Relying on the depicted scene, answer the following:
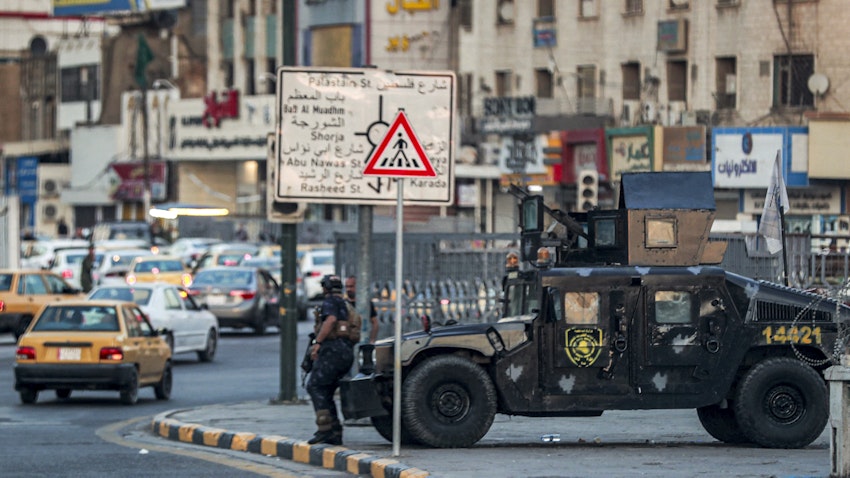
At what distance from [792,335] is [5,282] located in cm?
2148

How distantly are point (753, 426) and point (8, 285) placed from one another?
21348mm

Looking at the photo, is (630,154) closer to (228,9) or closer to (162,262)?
(162,262)

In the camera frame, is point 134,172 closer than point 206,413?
No

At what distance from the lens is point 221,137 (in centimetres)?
8462

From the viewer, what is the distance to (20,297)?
112ft


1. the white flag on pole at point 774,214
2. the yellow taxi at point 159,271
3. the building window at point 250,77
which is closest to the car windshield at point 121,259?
the yellow taxi at point 159,271

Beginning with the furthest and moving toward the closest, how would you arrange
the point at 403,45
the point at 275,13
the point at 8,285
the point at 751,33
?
the point at 275,13 < the point at 403,45 < the point at 751,33 < the point at 8,285

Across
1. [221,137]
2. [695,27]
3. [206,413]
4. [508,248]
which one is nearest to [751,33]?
[695,27]

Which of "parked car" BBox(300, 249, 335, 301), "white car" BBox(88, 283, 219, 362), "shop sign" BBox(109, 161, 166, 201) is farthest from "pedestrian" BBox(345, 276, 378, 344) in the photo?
"shop sign" BBox(109, 161, 166, 201)

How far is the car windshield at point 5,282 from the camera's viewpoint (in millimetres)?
34138

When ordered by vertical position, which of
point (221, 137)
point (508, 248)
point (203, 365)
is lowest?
point (203, 365)

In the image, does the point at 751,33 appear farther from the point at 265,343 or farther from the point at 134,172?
the point at 134,172

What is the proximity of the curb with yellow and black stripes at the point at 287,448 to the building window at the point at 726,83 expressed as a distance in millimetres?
35269

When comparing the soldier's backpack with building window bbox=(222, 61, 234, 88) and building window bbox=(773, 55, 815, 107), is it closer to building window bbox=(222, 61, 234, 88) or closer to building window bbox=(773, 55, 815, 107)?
building window bbox=(773, 55, 815, 107)
